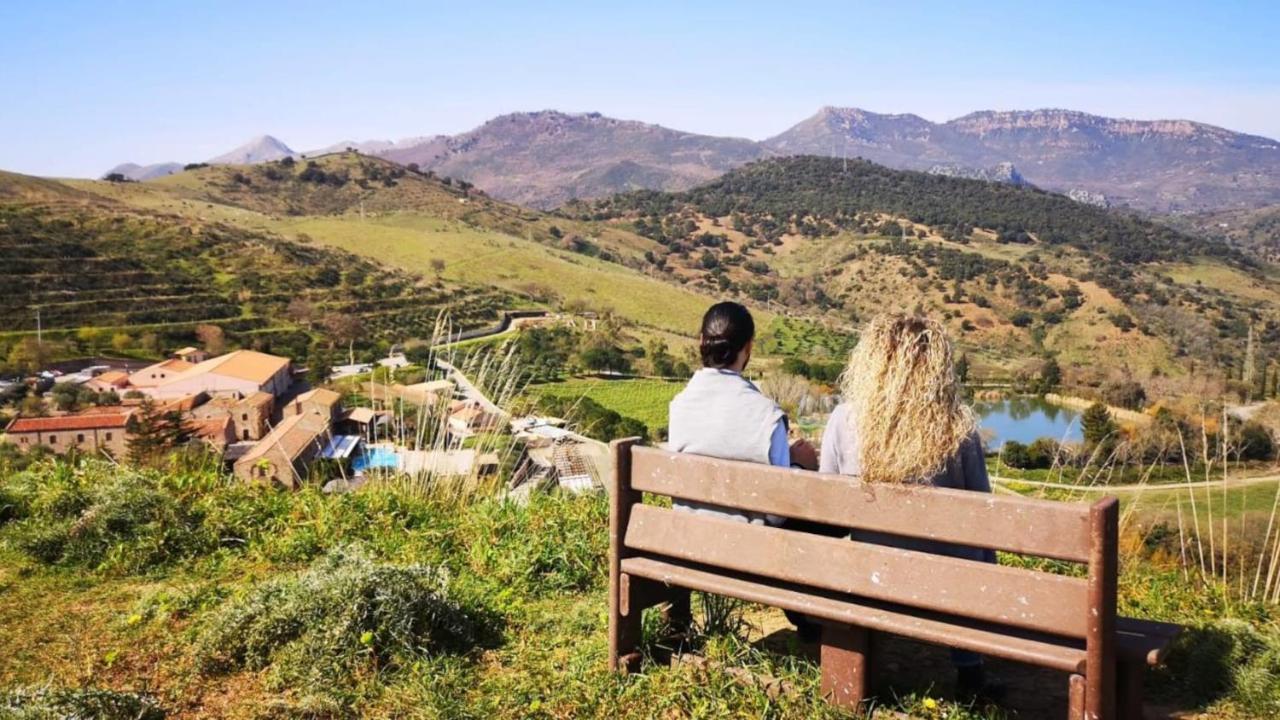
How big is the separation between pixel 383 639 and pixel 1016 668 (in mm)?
2347

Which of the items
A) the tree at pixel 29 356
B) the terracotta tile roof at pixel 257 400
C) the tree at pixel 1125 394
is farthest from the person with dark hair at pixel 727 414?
the tree at pixel 1125 394

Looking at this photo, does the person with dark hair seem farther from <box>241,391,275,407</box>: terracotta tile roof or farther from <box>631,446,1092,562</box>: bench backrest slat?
<box>241,391,275,407</box>: terracotta tile roof

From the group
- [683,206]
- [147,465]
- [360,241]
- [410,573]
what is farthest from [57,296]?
[683,206]

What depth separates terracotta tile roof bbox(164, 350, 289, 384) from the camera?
3966 cm

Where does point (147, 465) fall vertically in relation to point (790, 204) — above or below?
below

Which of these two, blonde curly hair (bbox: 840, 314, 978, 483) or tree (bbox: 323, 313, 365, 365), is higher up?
blonde curly hair (bbox: 840, 314, 978, 483)

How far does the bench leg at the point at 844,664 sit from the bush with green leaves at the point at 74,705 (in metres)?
2.17

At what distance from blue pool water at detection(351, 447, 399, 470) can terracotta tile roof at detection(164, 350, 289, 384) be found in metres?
36.5

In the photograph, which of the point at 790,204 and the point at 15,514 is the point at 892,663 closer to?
the point at 15,514

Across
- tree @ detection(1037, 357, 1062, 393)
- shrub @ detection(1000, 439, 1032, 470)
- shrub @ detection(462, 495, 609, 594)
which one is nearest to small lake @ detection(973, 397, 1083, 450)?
tree @ detection(1037, 357, 1062, 393)

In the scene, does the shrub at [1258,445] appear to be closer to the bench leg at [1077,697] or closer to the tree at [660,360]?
the tree at [660,360]

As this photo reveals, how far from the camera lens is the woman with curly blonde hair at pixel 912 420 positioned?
245cm

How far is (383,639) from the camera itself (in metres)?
3.18

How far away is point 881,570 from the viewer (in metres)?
2.38
